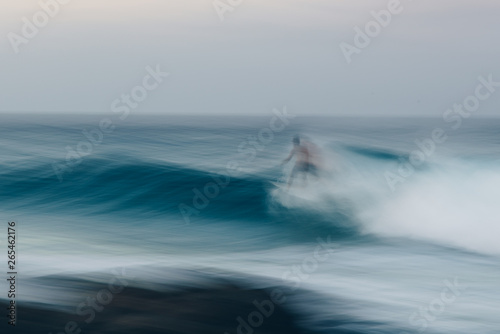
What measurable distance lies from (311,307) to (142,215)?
7.30 metres

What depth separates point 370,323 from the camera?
6.12 metres

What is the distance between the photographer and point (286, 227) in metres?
11.9

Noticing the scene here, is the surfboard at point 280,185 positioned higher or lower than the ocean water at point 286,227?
higher

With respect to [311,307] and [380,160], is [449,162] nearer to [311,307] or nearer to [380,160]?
[380,160]

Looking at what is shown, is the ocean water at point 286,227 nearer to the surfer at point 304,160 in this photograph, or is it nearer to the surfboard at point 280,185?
the surfboard at point 280,185

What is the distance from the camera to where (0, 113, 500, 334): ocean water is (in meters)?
7.06

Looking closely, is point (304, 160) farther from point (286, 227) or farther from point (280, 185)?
point (286, 227)

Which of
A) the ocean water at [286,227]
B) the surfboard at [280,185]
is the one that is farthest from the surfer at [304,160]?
the ocean water at [286,227]

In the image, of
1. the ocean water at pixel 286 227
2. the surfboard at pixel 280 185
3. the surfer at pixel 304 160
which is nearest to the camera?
the ocean water at pixel 286 227

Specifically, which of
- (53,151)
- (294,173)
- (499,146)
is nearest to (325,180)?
(294,173)

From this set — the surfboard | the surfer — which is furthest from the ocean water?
the surfer

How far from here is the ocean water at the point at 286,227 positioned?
7059 mm

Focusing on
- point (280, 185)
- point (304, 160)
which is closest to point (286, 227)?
point (304, 160)

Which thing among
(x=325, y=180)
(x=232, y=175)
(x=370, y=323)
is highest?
(x=232, y=175)
